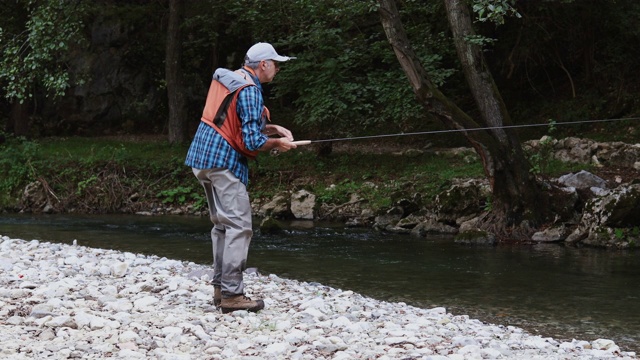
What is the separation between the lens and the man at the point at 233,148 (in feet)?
19.0

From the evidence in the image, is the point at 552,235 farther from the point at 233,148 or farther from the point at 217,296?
the point at 233,148

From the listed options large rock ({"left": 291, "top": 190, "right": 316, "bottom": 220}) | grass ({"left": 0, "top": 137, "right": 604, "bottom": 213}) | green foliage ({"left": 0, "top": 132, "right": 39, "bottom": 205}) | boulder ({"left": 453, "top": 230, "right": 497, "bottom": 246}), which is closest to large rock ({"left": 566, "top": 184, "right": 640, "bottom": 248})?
boulder ({"left": 453, "top": 230, "right": 497, "bottom": 246})

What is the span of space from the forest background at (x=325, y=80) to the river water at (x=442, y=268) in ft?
10.1

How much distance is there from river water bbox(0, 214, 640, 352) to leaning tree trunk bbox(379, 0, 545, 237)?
998 millimetres

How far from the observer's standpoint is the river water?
7.69 metres

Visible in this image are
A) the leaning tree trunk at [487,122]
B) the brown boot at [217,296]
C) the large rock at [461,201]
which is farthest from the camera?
the large rock at [461,201]

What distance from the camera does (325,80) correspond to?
17844mm

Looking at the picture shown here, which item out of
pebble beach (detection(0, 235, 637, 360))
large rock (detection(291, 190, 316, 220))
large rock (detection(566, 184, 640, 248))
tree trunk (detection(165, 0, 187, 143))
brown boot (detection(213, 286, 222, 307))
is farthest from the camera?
tree trunk (detection(165, 0, 187, 143))

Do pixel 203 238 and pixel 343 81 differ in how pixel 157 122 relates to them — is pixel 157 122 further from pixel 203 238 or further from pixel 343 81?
pixel 203 238

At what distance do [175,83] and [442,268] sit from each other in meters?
13.3

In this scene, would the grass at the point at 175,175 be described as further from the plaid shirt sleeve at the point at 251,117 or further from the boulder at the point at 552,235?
the plaid shirt sleeve at the point at 251,117

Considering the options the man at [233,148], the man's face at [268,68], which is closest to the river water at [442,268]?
the man at [233,148]

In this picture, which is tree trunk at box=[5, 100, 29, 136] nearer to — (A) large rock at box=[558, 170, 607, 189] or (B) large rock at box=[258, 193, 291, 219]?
(B) large rock at box=[258, 193, 291, 219]

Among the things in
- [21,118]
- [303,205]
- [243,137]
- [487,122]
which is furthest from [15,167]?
[243,137]
